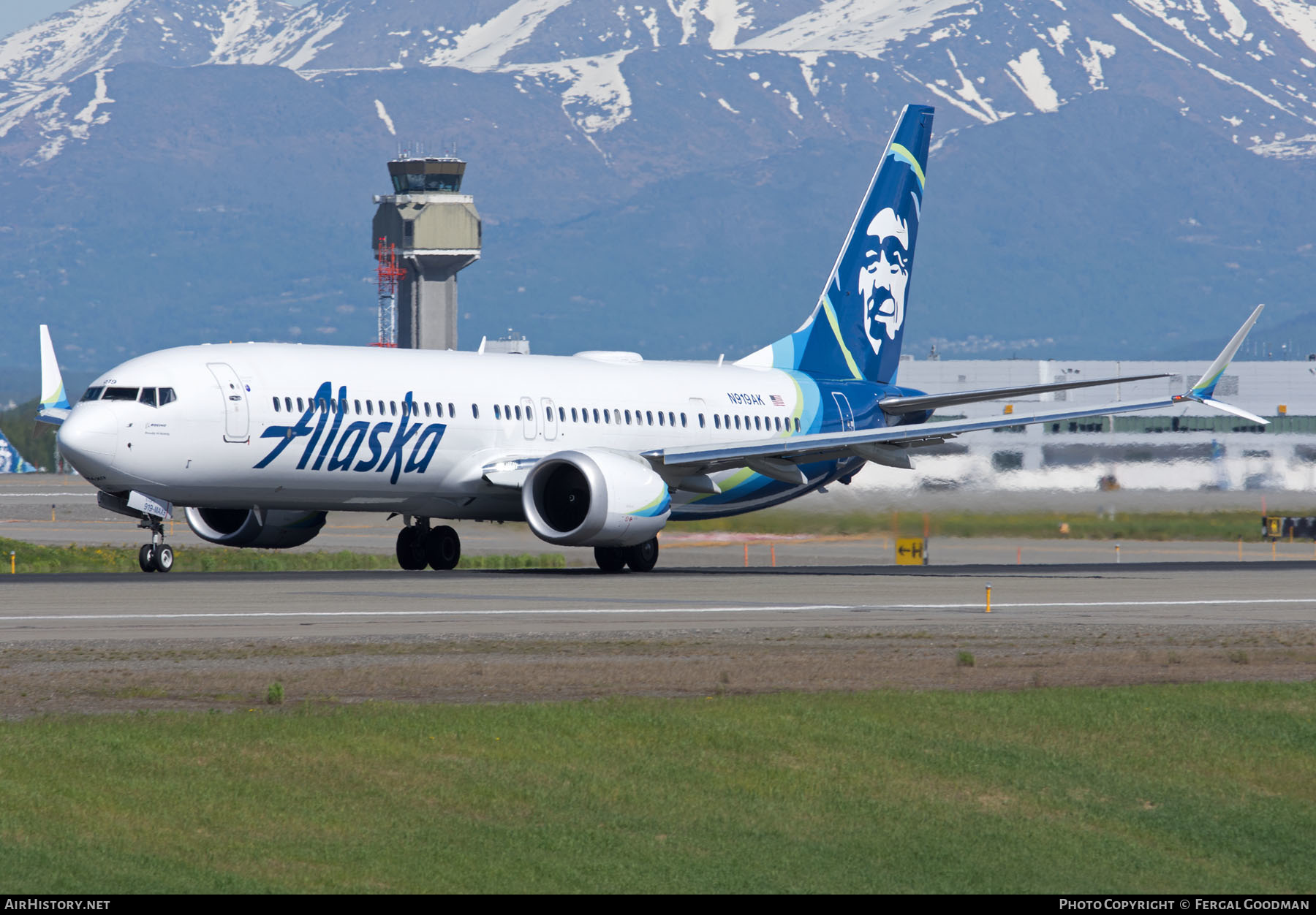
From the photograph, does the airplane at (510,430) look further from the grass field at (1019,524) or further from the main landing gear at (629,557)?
the grass field at (1019,524)

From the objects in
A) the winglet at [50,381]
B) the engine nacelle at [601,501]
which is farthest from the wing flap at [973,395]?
the winglet at [50,381]

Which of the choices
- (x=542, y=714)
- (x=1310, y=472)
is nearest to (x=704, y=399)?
(x=1310, y=472)

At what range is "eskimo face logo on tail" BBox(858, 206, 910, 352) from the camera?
4356cm

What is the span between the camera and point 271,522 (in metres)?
36.2

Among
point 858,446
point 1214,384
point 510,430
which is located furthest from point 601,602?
point 1214,384

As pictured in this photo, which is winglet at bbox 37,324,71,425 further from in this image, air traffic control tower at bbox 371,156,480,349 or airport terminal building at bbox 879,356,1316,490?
air traffic control tower at bbox 371,156,480,349

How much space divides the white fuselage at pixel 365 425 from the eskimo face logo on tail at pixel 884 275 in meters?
5.67

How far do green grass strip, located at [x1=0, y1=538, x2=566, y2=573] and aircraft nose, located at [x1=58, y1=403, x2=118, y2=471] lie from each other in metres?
14.3

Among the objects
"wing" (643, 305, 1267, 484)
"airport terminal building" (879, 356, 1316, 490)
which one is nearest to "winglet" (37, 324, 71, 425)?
"wing" (643, 305, 1267, 484)

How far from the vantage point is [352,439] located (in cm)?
3331

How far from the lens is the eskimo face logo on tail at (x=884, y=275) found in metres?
43.6

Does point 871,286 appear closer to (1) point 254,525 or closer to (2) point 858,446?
(2) point 858,446

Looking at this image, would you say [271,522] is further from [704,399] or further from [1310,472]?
[1310,472]

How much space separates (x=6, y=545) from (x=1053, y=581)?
31241 mm
